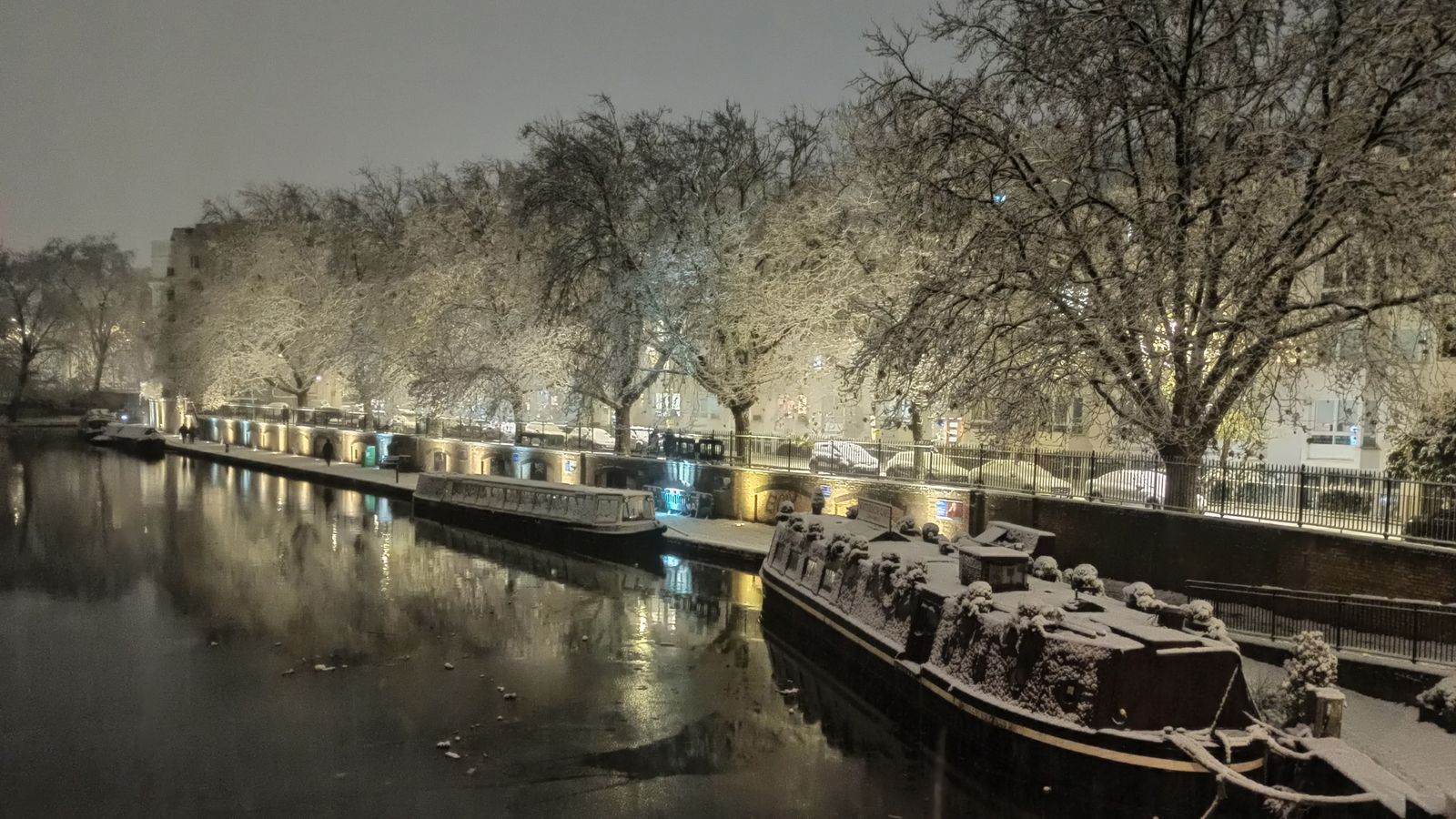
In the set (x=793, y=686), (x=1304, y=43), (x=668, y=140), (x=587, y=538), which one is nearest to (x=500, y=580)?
(x=587, y=538)

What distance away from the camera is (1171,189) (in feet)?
53.6

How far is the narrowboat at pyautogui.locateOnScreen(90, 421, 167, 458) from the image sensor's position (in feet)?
184

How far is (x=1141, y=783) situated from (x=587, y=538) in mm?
19288

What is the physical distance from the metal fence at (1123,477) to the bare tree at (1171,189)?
36.4 inches

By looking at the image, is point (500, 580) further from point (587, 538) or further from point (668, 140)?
point (668, 140)

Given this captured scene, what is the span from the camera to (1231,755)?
10.8 metres

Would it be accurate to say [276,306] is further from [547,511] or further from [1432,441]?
[1432,441]

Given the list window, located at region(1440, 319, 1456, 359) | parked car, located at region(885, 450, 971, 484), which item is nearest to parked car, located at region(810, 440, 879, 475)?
parked car, located at region(885, 450, 971, 484)

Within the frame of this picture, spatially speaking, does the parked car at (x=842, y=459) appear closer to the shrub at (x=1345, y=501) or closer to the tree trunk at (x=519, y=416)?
the shrub at (x=1345, y=501)

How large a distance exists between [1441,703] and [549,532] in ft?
76.1

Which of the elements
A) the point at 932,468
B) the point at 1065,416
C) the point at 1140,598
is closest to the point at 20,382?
the point at 932,468

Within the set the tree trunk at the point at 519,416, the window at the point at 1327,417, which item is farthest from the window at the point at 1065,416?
the tree trunk at the point at 519,416

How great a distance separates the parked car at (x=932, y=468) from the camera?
2506 centimetres

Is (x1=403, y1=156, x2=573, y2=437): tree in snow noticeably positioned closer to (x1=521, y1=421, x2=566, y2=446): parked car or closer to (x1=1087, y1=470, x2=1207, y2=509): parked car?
(x1=521, y1=421, x2=566, y2=446): parked car
